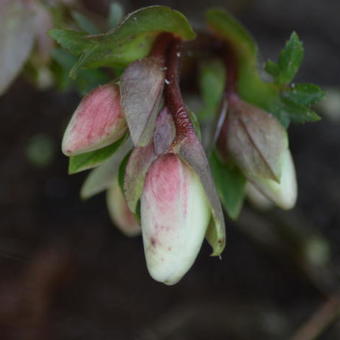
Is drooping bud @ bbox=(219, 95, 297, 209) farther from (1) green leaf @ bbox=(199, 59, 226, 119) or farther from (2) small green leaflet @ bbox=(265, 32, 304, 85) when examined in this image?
(1) green leaf @ bbox=(199, 59, 226, 119)

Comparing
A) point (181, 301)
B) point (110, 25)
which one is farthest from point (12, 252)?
point (110, 25)

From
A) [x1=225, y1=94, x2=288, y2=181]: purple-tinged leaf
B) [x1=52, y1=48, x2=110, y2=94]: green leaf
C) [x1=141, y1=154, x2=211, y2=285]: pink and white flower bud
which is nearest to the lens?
[x1=141, y1=154, x2=211, y2=285]: pink and white flower bud

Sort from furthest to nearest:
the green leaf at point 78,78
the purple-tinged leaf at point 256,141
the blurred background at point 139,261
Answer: the blurred background at point 139,261 → the green leaf at point 78,78 → the purple-tinged leaf at point 256,141

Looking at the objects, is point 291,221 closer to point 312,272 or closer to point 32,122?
point 312,272

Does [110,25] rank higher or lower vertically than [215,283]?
higher

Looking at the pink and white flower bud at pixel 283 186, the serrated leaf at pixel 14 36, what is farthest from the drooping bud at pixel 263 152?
the serrated leaf at pixel 14 36

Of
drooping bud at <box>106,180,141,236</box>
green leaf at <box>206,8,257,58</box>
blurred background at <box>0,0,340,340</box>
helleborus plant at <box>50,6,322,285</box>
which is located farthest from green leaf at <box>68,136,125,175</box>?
blurred background at <box>0,0,340,340</box>

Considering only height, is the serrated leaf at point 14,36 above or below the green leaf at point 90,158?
below

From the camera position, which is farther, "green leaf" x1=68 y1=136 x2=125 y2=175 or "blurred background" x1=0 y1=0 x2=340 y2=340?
"blurred background" x1=0 y1=0 x2=340 y2=340

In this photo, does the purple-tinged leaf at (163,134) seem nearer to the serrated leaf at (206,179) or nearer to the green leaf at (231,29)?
the serrated leaf at (206,179)
